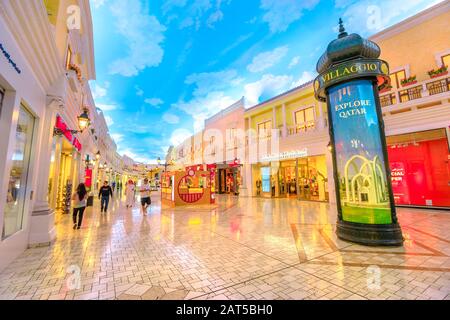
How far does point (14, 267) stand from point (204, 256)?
128 inches

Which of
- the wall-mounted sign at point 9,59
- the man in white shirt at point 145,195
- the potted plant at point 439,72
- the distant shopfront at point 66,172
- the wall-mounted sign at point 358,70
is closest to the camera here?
the wall-mounted sign at point 9,59

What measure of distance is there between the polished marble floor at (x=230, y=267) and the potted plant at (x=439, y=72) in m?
6.36

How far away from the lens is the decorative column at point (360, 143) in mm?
4388

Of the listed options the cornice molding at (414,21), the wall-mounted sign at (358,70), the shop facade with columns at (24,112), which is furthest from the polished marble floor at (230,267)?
the cornice molding at (414,21)

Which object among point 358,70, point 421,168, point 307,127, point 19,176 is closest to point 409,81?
point 421,168

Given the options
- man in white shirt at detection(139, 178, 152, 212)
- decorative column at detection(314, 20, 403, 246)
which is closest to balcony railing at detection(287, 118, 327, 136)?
decorative column at detection(314, 20, 403, 246)

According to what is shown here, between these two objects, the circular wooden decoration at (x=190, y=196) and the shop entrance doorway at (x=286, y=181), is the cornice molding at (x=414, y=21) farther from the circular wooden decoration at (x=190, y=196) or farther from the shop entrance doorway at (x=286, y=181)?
the circular wooden decoration at (x=190, y=196)

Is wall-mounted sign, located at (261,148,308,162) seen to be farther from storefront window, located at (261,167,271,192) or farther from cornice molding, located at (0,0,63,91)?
cornice molding, located at (0,0,63,91)

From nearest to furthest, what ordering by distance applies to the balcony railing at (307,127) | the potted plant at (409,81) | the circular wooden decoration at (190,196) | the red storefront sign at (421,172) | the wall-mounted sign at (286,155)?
the red storefront sign at (421,172)
the potted plant at (409,81)
the balcony railing at (307,127)
the circular wooden decoration at (190,196)
the wall-mounted sign at (286,155)

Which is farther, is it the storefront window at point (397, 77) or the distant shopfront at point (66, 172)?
the storefront window at point (397, 77)

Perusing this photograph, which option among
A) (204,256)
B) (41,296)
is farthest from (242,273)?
(41,296)

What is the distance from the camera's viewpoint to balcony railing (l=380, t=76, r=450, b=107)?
813 cm

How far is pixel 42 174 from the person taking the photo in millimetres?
5012
